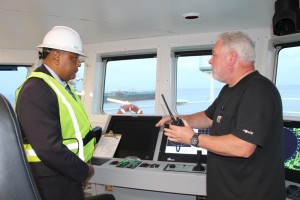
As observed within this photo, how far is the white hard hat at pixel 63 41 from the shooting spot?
5.19 ft

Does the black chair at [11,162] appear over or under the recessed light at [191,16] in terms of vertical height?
under

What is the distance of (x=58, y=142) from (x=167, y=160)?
1.25 meters

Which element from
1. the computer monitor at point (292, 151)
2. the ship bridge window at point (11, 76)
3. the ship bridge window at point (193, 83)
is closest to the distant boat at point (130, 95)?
the ship bridge window at point (193, 83)

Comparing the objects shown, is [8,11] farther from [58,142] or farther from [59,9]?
[58,142]

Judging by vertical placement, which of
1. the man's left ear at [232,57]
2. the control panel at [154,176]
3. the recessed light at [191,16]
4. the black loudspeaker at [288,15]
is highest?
the recessed light at [191,16]

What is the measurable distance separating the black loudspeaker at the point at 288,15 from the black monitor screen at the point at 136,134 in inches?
52.4

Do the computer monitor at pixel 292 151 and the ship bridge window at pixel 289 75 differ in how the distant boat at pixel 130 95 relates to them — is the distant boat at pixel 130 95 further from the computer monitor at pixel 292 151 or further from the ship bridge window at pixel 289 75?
the computer monitor at pixel 292 151

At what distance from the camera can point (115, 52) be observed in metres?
3.36

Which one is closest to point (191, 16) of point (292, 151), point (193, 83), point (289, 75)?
point (193, 83)

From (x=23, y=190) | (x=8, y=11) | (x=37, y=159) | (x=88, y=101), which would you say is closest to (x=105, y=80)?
(x=88, y=101)

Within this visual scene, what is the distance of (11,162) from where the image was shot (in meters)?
0.67

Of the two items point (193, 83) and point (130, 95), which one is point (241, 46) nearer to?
point (193, 83)

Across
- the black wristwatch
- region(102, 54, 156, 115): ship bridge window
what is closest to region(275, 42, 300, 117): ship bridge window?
region(102, 54, 156, 115): ship bridge window

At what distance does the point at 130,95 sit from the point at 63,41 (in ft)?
6.66
